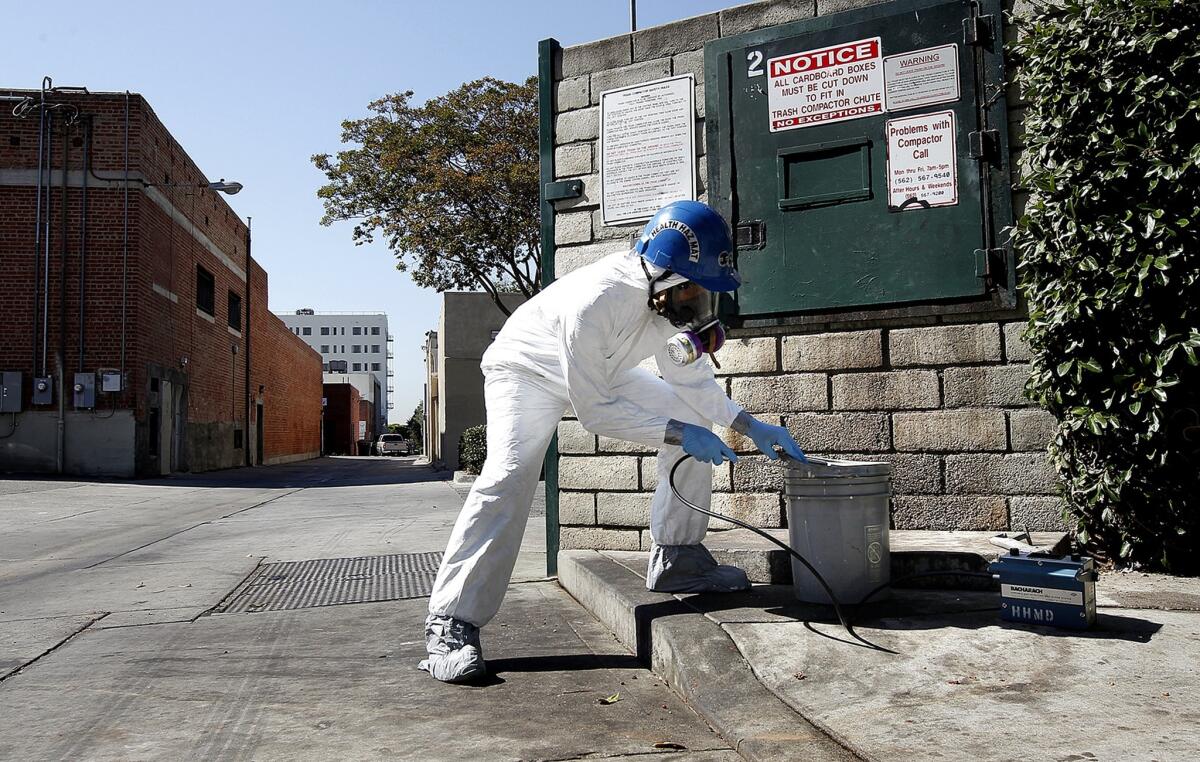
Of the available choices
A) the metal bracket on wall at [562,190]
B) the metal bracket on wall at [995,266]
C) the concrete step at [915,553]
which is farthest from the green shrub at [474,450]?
the metal bracket on wall at [995,266]

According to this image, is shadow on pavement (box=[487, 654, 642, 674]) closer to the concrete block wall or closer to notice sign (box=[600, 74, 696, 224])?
the concrete block wall

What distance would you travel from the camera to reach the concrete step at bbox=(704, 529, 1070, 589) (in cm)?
399

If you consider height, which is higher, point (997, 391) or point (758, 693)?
point (997, 391)

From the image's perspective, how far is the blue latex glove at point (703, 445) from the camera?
3.39 metres

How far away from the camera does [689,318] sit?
12.0 ft

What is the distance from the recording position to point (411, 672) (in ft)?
11.9

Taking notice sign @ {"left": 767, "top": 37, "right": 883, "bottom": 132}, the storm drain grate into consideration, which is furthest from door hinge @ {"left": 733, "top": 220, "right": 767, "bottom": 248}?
the storm drain grate

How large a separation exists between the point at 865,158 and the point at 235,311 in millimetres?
28633

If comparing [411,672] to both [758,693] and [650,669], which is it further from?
[758,693]

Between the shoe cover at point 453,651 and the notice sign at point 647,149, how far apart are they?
3.02 metres

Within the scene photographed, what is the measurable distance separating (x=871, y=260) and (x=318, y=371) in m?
50.2

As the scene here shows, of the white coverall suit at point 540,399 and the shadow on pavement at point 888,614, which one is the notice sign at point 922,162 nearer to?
the white coverall suit at point 540,399

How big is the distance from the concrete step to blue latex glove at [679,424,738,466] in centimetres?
115

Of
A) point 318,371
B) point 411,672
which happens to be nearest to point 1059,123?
point 411,672
